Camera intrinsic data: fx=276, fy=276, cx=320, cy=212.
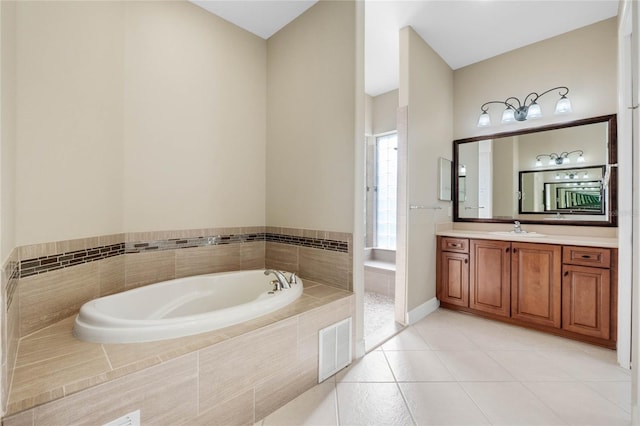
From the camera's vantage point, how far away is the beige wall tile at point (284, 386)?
1.41m

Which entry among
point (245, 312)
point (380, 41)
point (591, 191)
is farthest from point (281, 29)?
point (591, 191)

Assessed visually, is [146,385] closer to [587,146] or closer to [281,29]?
[281,29]

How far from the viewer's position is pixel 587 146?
254 cm

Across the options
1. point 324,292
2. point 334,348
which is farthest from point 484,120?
point 334,348

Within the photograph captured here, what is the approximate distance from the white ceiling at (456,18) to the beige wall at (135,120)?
26cm

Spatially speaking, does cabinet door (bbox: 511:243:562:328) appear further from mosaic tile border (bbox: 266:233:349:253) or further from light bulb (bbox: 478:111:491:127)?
mosaic tile border (bbox: 266:233:349:253)

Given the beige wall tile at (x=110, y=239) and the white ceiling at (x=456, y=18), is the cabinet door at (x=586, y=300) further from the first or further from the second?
the beige wall tile at (x=110, y=239)

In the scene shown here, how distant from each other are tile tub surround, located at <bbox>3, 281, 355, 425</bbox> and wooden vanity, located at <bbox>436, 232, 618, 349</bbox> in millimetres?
1885

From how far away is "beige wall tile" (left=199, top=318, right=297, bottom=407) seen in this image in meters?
1.21

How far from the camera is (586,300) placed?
217cm

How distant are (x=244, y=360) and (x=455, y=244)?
94.9 inches

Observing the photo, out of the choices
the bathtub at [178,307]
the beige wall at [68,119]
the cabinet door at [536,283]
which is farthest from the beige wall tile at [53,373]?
the cabinet door at [536,283]

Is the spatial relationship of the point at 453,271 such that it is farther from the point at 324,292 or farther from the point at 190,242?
the point at 190,242

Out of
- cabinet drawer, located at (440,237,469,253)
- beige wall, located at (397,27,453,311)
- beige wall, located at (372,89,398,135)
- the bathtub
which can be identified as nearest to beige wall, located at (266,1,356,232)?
the bathtub
